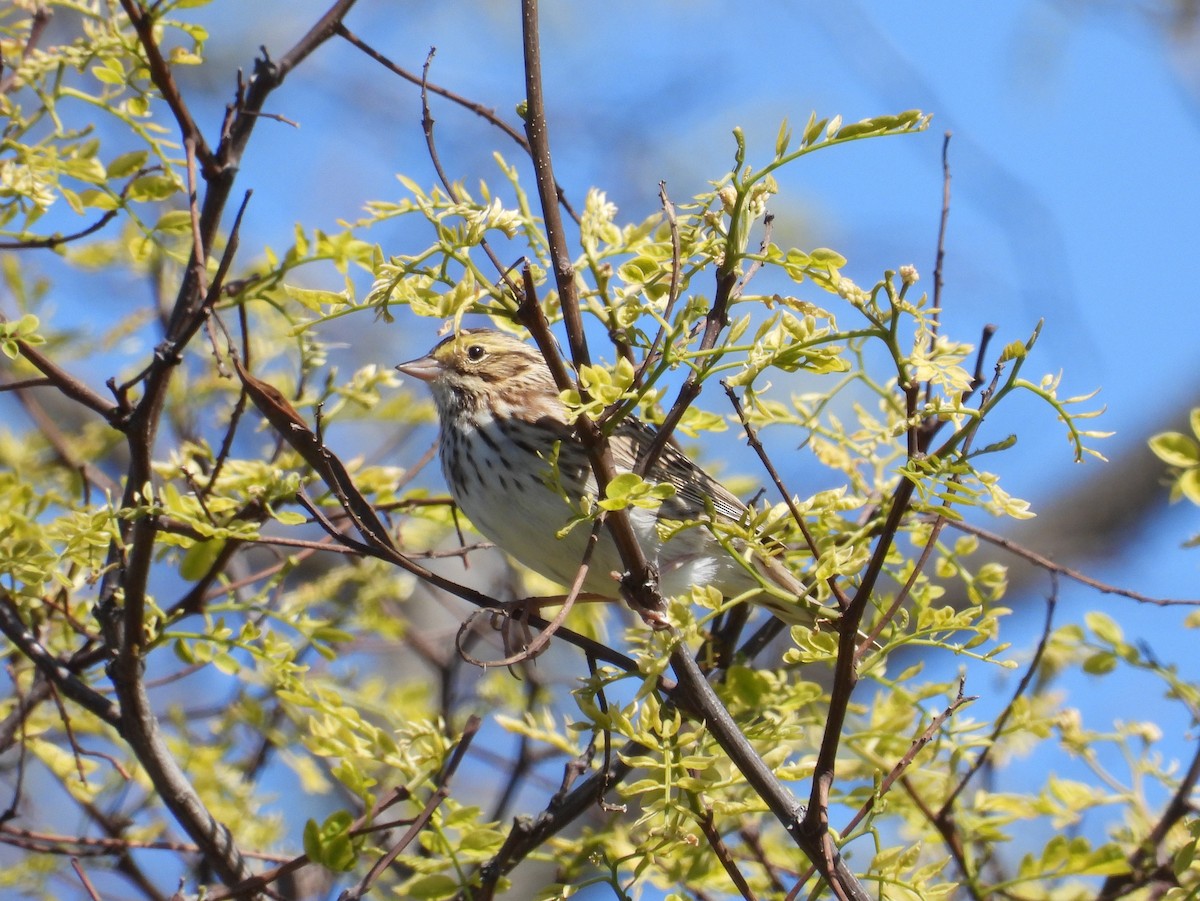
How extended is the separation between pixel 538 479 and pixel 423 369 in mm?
815

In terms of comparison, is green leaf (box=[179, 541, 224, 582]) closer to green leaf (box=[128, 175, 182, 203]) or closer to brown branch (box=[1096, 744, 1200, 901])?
green leaf (box=[128, 175, 182, 203])

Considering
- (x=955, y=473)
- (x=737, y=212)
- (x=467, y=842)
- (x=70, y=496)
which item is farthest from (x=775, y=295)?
(x=70, y=496)

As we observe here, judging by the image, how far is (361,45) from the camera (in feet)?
9.84

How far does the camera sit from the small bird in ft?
12.0

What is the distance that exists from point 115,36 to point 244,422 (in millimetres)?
4028

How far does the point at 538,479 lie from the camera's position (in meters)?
3.65

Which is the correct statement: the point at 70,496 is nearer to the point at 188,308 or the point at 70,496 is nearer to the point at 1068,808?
the point at 188,308

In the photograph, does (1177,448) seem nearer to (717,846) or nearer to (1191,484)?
(1191,484)

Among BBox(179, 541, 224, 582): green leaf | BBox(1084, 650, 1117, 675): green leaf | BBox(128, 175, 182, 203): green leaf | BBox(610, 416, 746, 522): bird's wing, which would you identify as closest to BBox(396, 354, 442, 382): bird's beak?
BBox(610, 416, 746, 522): bird's wing

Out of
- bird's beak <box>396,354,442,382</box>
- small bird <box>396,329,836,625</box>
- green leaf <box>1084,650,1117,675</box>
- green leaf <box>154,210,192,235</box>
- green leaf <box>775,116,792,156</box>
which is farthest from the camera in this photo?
bird's beak <box>396,354,442,382</box>

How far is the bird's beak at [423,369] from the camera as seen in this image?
168 inches

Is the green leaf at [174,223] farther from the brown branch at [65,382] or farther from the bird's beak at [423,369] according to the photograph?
the bird's beak at [423,369]

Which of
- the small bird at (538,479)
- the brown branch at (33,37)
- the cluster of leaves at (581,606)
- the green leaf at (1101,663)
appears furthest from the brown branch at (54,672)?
the green leaf at (1101,663)

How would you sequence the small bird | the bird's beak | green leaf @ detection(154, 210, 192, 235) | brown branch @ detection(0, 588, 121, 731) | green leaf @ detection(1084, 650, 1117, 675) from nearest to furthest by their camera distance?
brown branch @ detection(0, 588, 121, 731), green leaf @ detection(154, 210, 192, 235), green leaf @ detection(1084, 650, 1117, 675), the small bird, the bird's beak
